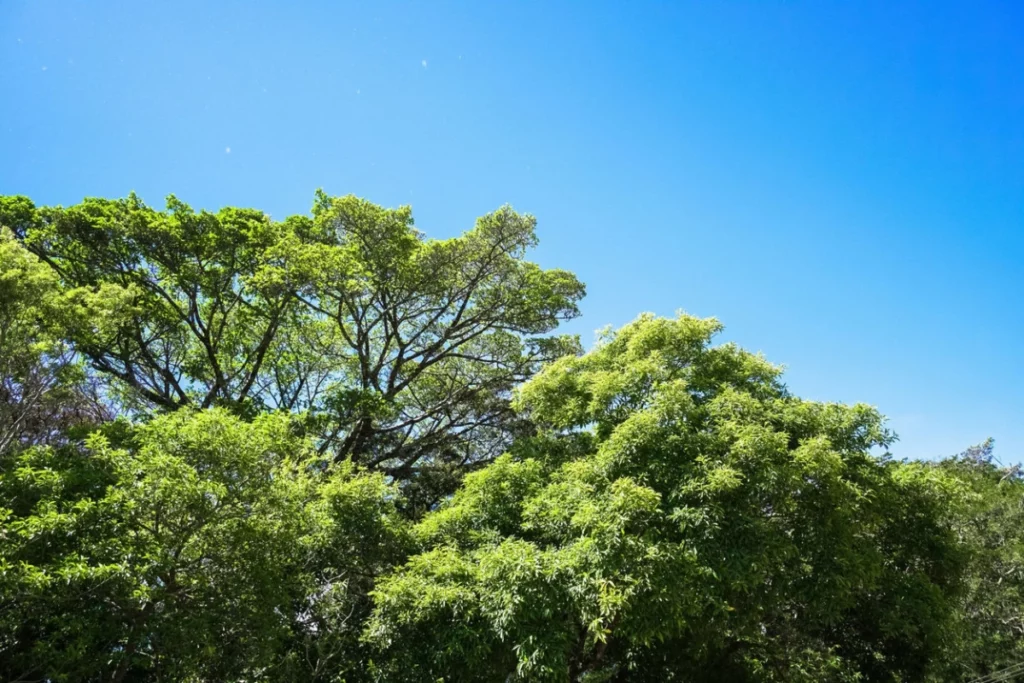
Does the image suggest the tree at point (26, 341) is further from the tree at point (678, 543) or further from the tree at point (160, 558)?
the tree at point (678, 543)

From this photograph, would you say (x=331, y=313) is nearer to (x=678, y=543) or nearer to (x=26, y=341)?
(x=26, y=341)

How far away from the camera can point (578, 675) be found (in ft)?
31.3

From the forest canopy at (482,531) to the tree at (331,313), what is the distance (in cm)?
15

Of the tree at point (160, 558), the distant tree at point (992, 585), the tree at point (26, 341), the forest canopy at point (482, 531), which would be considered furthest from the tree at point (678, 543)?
the tree at point (26, 341)

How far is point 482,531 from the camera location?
9.66 metres

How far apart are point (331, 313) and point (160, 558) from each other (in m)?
10.1

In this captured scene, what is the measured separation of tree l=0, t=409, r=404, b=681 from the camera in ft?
22.0

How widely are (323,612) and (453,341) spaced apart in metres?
9.71

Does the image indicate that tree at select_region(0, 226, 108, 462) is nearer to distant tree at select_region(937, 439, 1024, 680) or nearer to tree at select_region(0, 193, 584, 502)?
tree at select_region(0, 193, 584, 502)

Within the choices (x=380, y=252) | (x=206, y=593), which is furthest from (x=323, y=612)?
(x=380, y=252)

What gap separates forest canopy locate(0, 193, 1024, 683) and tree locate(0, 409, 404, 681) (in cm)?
3

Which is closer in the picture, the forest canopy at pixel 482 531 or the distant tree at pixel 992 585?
the forest canopy at pixel 482 531

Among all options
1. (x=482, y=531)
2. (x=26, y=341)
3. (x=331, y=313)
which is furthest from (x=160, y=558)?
(x=331, y=313)

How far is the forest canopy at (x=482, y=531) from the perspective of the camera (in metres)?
7.33
